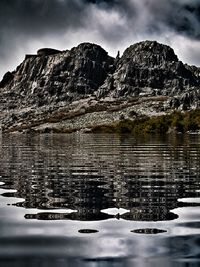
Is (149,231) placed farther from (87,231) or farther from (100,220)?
(100,220)

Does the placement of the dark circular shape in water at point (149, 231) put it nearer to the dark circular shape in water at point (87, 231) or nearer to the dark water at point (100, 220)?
the dark water at point (100, 220)

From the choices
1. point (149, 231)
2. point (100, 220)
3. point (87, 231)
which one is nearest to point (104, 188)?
point (100, 220)

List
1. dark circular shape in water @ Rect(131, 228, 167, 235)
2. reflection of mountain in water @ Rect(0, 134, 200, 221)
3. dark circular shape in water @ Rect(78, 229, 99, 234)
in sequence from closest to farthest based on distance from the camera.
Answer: dark circular shape in water @ Rect(131, 228, 167, 235) < dark circular shape in water @ Rect(78, 229, 99, 234) < reflection of mountain in water @ Rect(0, 134, 200, 221)

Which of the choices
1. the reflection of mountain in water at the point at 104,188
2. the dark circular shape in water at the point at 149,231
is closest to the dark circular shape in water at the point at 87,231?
the dark circular shape in water at the point at 149,231

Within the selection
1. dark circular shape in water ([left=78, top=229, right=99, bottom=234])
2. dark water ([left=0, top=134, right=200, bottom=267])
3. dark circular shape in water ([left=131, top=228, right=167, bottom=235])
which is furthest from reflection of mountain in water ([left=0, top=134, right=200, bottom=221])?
dark circular shape in water ([left=78, top=229, right=99, bottom=234])

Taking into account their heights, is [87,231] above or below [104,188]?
below

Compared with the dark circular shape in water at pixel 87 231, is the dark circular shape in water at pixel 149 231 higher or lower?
higher

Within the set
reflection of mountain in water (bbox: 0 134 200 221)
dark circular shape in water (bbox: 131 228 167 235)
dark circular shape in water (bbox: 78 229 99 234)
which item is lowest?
dark circular shape in water (bbox: 78 229 99 234)

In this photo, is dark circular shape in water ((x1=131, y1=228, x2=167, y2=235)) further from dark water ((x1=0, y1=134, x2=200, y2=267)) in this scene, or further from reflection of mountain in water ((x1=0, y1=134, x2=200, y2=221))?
reflection of mountain in water ((x1=0, y1=134, x2=200, y2=221))

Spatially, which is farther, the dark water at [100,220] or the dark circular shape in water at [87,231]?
the dark circular shape in water at [87,231]

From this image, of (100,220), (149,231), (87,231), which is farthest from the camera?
(100,220)

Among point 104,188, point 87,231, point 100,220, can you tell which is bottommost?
point 87,231

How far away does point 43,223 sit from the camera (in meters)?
16.0

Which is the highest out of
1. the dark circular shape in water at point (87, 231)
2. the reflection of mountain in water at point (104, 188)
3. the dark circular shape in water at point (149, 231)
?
the reflection of mountain in water at point (104, 188)
